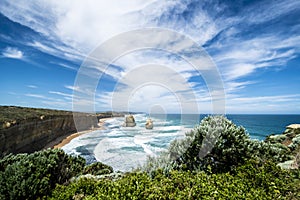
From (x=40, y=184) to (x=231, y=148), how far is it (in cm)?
455

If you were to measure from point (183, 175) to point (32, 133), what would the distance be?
29182 millimetres

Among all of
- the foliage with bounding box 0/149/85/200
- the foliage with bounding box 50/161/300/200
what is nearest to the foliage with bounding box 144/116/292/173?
the foliage with bounding box 50/161/300/200

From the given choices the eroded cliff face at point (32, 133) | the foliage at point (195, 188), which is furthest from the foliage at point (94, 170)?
the eroded cliff face at point (32, 133)

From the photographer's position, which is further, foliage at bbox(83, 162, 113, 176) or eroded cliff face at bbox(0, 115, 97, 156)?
eroded cliff face at bbox(0, 115, 97, 156)

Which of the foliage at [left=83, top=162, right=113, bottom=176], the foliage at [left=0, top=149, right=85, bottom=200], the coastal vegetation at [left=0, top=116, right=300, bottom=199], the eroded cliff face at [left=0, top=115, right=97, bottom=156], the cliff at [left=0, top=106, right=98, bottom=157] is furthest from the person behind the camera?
the cliff at [left=0, top=106, right=98, bottom=157]

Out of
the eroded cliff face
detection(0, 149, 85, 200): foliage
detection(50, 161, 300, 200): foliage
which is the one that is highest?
detection(50, 161, 300, 200): foliage

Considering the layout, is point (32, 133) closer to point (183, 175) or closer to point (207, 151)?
point (207, 151)

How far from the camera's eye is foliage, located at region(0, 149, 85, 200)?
159 inches

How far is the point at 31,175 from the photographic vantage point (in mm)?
4297

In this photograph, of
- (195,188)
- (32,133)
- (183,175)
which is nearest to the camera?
(195,188)

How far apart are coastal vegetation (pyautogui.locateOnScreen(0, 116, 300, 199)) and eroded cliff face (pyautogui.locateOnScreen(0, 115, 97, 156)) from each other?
18.2 m

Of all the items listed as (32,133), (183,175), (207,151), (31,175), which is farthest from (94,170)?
(32,133)

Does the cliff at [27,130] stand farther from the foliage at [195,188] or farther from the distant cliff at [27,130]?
the foliage at [195,188]

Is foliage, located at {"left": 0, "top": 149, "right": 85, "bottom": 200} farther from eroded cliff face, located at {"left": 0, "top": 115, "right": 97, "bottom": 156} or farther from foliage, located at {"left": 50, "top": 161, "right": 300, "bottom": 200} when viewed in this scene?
eroded cliff face, located at {"left": 0, "top": 115, "right": 97, "bottom": 156}
